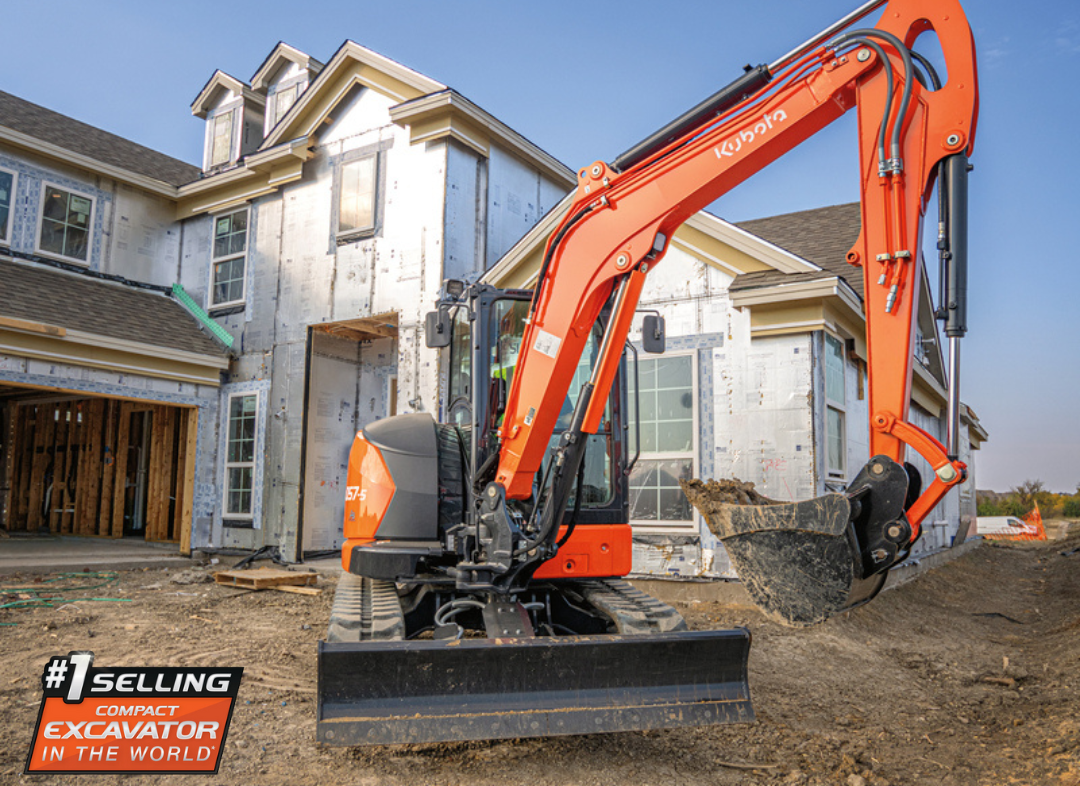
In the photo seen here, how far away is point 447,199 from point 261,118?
721cm

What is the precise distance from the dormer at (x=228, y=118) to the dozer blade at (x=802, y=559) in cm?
1471

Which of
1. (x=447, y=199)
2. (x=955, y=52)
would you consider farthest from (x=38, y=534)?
(x=955, y=52)

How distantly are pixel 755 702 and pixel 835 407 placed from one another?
4877 millimetres

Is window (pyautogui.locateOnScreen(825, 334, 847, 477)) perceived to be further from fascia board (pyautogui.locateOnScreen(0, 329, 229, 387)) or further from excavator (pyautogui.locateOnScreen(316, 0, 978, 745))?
fascia board (pyautogui.locateOnScreen(0, 329, 229, 387))

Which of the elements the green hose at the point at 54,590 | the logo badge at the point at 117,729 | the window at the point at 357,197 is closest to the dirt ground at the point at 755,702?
the logo badge at the point at 117,729

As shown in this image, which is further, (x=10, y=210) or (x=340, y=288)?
(x=10, y=210)

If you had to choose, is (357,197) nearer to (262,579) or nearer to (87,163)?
(87,163)

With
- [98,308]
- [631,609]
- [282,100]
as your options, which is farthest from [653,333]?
[282,100]

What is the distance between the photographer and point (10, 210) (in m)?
12.1

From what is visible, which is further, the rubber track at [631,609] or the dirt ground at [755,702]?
the rubber track at [631,609]

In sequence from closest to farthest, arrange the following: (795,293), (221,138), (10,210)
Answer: (795,293), (10,210), (221,138)

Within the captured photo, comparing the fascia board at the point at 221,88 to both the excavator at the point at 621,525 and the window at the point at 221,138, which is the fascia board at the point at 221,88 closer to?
the window at the point at 221,138

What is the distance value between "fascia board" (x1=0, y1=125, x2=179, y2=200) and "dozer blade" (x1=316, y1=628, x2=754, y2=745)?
41.0 feet

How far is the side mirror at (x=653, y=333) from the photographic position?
4.97m
